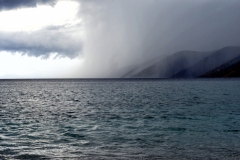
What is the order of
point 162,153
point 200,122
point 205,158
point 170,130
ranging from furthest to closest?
1. point 200,122
2. point 170,130
3. point 162,153
4. point 205,158

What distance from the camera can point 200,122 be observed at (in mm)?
41281

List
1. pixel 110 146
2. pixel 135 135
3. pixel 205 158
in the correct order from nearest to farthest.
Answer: pixel 205 158
pixel 110 146
pixel 135 135

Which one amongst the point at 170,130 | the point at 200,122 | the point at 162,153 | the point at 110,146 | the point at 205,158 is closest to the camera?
the point at 205,158

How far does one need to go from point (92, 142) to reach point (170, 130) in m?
10.1

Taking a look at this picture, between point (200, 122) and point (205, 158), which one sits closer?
point (205, 158)

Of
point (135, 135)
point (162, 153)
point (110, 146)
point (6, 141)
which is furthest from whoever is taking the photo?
point (135, 135)

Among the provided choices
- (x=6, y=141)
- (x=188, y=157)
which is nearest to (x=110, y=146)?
(x=188, y=157)

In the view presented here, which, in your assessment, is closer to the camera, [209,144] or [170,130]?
[209,144]

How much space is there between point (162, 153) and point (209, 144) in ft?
17.5

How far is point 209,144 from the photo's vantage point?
2695cm

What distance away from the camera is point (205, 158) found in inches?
861

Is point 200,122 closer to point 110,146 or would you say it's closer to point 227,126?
point 227,126

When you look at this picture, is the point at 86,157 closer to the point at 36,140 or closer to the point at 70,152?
the point at 70,152

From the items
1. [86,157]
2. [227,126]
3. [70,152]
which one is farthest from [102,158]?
[227,126]
